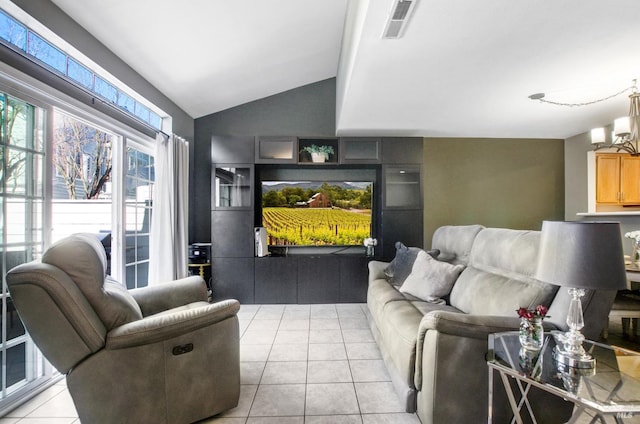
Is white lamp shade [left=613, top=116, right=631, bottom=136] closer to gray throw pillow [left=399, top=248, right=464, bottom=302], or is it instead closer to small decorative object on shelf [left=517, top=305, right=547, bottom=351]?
gray throw pillow [left=399, top=248, right=464, bottom=302]

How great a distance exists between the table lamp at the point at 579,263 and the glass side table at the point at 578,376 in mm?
65

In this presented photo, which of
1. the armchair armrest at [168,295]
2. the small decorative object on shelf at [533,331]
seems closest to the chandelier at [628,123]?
the small decorative object on shelf at [533,331]

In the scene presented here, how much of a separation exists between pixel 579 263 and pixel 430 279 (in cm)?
143

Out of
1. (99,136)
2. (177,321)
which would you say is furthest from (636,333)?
(99,136)

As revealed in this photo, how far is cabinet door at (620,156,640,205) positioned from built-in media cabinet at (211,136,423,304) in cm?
302

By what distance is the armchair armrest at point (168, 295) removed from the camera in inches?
84.3

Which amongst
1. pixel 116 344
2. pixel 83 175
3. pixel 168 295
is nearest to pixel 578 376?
pixel 116 344

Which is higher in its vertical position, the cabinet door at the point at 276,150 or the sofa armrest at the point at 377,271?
the cabinet door at the point at 276,150

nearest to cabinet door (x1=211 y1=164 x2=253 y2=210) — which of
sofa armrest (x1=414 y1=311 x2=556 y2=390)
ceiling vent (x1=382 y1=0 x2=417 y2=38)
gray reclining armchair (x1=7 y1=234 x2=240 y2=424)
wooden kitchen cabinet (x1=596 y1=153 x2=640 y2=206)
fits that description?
gray reclining armchair (x1=7 y1=234 x2=240 y2=424)

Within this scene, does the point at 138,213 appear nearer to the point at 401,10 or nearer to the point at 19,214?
the point at 19,214

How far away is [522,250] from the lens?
1.90 meters

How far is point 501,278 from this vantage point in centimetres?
199

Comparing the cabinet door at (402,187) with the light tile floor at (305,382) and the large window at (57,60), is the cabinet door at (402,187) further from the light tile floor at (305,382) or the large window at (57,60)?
the large window at (57,60)

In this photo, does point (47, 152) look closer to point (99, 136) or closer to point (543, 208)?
point (99, 136)
